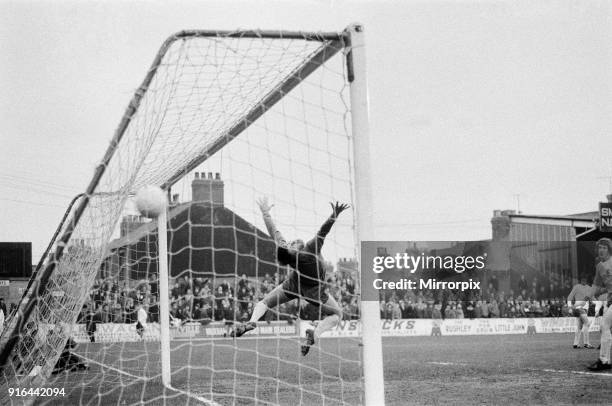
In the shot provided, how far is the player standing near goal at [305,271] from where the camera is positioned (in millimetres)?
6414

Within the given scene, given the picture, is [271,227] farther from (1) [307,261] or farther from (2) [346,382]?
(2) [346,382]

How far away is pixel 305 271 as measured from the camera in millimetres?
7203

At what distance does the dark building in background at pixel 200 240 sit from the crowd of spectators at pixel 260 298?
52 cm

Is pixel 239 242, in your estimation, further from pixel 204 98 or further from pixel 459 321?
pixel 459 321

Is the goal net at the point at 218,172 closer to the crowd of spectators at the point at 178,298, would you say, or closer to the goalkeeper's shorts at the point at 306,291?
the goalkeeper's shorts at the point at 306,291

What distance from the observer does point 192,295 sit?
39.1ft

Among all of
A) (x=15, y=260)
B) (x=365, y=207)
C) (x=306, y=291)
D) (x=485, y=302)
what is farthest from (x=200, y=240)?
(x=485, y=302)

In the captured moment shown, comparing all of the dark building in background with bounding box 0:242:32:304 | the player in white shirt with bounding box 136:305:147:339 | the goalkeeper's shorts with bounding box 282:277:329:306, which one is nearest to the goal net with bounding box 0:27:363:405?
the goalkeeper's shorts with bounding box 282:277:329:306

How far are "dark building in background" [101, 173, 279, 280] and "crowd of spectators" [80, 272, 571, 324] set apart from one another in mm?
520

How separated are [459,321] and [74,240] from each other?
2049 cm

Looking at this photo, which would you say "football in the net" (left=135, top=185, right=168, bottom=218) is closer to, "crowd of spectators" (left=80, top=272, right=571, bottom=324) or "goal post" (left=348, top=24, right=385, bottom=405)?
"crowd of spectators" (left=80, top=272, right=571, bottom=324)

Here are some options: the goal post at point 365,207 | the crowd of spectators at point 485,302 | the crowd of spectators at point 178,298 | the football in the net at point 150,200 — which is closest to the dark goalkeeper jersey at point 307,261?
the football in the net at point 150,200

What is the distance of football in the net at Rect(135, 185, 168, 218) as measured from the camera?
21.7ft

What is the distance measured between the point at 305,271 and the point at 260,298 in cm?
412
